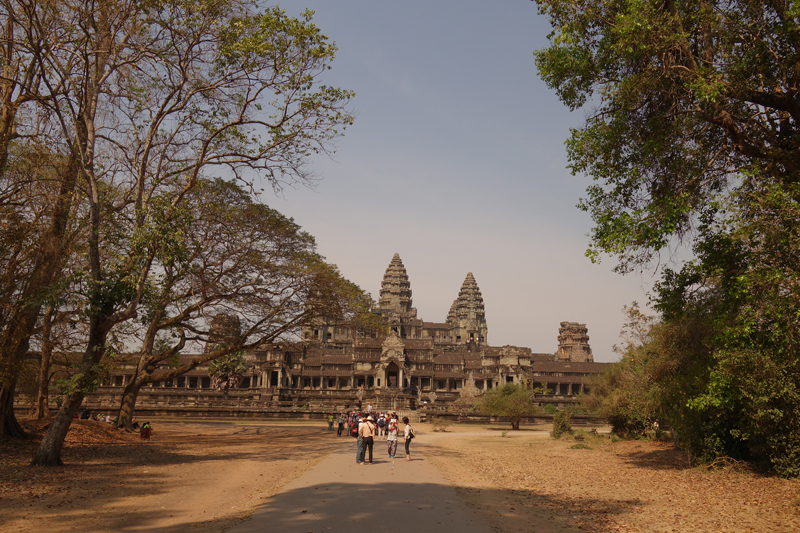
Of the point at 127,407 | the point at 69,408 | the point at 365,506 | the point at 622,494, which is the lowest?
the point at 622,494

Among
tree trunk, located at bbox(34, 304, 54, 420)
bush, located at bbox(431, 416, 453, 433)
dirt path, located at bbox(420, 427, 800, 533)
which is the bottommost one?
bush, located at bbox(431, 416, 453, 433)

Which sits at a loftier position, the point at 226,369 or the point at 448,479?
the point at 226,369

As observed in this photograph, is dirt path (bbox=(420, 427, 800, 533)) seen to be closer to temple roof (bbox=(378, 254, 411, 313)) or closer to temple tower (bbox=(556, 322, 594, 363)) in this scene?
temple tower (bbox=(556, 322, 594, 363))

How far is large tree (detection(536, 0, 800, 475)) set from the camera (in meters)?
10.4

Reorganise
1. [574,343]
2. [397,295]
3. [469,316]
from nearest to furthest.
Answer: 1. [574,343]
2. [397,295]
3. [469,316]

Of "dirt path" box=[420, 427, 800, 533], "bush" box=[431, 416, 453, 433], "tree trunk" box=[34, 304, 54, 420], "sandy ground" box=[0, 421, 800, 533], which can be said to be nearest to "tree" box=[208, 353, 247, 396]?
"bush" box=[431, 416, 453, 433]

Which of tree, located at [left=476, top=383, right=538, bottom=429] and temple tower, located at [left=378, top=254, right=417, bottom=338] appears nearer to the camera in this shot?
tree, located at [left=476, top=383, right=538, bottom=429]

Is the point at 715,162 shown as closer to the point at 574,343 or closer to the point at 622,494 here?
the point at 622,494

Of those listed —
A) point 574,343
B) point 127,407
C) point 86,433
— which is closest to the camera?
point 86,433

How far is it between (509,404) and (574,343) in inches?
1987

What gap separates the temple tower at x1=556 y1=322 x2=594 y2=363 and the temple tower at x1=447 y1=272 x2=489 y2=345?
15.0 m

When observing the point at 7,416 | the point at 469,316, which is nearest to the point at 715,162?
Result: the point at 7,416

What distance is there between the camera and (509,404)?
3700 cm

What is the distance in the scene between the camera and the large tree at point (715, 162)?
10391 mm
